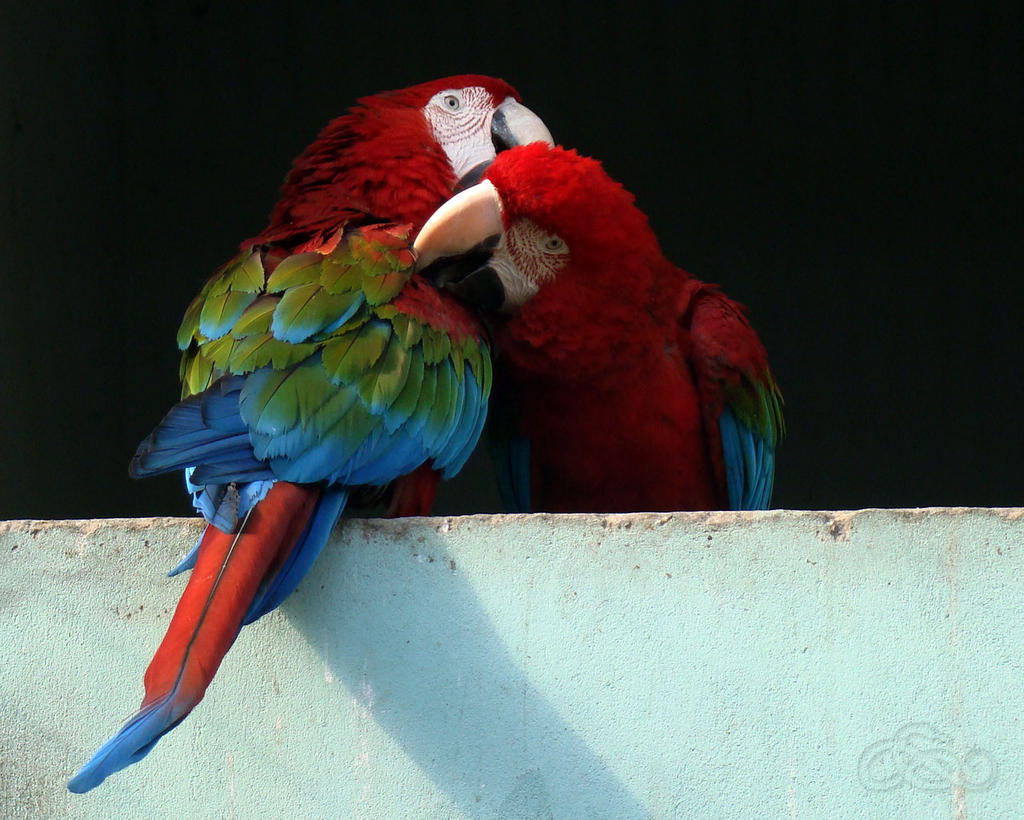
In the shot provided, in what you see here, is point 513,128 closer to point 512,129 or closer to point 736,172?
point 512,129

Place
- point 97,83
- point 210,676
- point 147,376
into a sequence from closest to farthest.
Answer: point 210,676 < point 97,83 < point 147,376

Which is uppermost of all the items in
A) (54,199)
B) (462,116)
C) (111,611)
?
(462,116)

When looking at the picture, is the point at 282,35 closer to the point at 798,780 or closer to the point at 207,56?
the point at 207,56

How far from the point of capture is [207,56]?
4.58 metres

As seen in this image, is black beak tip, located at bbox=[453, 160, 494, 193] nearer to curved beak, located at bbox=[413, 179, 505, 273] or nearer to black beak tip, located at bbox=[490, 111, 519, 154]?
black beak tip, located at bbox=[490, 111, 519, 154]

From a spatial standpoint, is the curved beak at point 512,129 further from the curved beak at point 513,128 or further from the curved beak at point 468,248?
the curved beak at point 468,248

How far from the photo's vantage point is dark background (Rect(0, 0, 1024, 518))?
4.41m

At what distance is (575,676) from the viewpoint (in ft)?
5.28

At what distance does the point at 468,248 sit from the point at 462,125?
50cm

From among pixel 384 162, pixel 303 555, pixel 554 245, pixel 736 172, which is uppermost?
pixel 384 162

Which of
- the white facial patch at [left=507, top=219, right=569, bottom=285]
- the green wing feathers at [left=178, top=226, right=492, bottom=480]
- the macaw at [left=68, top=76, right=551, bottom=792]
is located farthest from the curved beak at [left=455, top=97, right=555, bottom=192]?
the green wing feathers at [left=178, top=226, right=492, bottom=480]

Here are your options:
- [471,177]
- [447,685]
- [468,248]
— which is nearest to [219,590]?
[447,685]

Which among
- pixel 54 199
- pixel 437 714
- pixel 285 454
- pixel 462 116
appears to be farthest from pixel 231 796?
pixel 54 199

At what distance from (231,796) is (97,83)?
3340 millimetres
